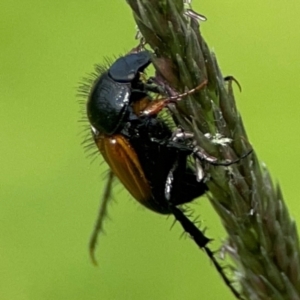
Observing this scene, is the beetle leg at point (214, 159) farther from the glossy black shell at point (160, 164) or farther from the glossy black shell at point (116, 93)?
the glossy black shell at point (116, 93)

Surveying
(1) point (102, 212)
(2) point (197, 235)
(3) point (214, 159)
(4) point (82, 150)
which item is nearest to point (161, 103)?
(3) point (214, 159)

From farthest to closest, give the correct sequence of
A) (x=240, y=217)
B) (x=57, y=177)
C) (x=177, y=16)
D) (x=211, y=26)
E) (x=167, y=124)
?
(x=211, y=26) < (x=57, y=177) < (x=167, y=124) < (x=240, y=217) < (x=177, y=16)

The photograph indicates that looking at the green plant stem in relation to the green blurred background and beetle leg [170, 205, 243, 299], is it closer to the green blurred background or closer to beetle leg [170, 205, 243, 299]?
beetle leg [170, 205, 243, 299]

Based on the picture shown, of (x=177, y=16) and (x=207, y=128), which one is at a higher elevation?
(x=177, y=16)

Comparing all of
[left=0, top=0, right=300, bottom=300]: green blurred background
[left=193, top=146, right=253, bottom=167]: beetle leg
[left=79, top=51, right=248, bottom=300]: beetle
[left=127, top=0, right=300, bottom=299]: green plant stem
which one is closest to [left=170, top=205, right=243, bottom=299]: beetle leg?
[left=79, top=51, right=248, bottom=300]: beetle

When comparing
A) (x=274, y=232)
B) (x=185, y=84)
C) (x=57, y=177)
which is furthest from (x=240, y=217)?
(x=57, y=177)

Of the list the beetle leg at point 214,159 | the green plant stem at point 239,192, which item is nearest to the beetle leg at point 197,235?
the green plant stem at point 239,192

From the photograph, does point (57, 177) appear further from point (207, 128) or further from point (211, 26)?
point (207, 128)
